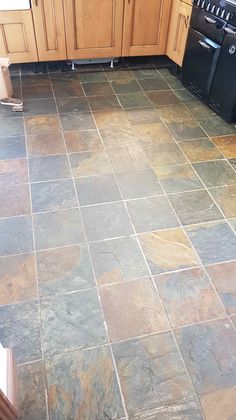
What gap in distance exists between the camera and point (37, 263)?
1.57 m

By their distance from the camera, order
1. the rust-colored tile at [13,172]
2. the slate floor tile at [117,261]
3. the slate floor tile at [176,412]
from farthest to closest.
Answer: the rust-colored tile at [13,172], the slate floor tile at [117,261], the slate floor tile at [176,412]

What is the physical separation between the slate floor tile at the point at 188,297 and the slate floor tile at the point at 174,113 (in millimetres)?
1479

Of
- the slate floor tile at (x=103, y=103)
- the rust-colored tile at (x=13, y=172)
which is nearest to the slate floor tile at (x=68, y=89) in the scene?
the slate floor tile at (x=103, y=103)

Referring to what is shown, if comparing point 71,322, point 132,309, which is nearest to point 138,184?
point 132,309

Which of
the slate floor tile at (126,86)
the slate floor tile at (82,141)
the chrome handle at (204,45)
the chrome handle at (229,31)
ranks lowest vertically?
the slate floor tile at (82,141)

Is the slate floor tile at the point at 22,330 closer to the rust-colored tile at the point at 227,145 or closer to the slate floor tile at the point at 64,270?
the slate floor tile at the point at 64,270

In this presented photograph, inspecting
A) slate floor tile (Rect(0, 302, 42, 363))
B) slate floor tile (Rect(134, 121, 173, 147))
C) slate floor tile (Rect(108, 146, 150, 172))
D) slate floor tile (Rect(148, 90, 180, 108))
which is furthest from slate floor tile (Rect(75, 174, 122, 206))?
slate floor tile (Rect(148, 90, 180, 108))

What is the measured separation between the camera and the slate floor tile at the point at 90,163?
6.95 feet

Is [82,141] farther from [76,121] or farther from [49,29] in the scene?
[49,29]

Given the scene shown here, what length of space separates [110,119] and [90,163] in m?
0.61

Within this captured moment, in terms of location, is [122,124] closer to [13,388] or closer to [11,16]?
[11,16]

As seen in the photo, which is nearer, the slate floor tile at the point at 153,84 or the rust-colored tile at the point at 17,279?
the rust-colored tile at the point at 17,279

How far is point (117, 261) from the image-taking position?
1600 mm

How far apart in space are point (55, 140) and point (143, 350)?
5.32 ft
